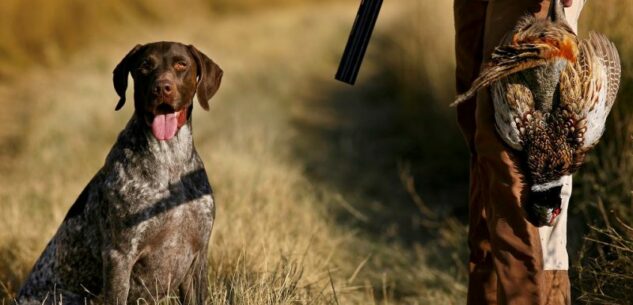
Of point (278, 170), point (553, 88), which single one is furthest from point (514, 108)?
point (278, 170)

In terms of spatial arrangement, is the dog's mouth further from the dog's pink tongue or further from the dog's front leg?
the dog's front leg

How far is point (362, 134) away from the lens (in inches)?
400

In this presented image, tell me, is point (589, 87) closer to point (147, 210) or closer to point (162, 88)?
point (162, 88)

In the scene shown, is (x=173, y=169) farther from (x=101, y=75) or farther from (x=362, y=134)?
(x=101, y=75)

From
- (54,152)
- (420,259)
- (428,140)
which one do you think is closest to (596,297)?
(420,259)

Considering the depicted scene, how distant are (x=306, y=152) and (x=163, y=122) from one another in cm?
507

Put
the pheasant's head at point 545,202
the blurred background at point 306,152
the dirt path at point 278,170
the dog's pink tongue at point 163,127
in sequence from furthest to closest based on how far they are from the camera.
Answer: the dirt path at point 278,170
the blurred background at point 306,152
the dog's pink tongue at point 163,127
the pheasant's head at point 545,202

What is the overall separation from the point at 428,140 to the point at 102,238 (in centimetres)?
485

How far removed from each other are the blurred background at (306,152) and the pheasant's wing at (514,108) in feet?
3.28

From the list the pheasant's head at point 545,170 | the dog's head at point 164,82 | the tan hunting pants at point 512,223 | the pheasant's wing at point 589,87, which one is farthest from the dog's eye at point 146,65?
the pheasant's wing at point 589,87

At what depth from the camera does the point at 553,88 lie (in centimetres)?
347

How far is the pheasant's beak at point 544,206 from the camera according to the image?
11.9 feet

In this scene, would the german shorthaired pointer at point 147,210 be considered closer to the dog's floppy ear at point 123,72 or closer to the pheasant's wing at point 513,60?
the dog's floppy ear at point 123,72

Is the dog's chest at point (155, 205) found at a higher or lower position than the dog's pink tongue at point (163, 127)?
lower
